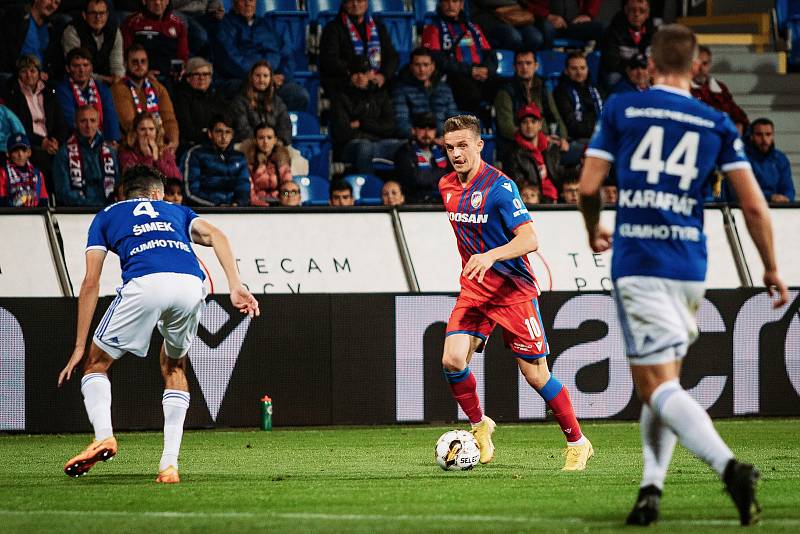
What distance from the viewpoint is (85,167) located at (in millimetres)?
13641

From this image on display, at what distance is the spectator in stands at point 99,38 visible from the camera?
15164 millimetres

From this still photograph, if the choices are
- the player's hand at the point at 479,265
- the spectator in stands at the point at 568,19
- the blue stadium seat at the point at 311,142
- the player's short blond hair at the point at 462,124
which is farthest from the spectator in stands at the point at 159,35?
the player's hand at the point at 479,265

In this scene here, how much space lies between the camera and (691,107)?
5590 millimetres

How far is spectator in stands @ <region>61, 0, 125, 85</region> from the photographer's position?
1516cm

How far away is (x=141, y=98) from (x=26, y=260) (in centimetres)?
282

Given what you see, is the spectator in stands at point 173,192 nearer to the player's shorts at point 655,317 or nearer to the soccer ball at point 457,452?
the soccer ball at point 457,452

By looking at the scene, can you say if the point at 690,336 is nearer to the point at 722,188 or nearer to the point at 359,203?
the point at 359,203

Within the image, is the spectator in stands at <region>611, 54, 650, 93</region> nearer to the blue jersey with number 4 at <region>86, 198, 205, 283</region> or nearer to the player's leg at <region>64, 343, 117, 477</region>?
the blue jersey with number 4 at <region>86, 198, 205, 283</region>

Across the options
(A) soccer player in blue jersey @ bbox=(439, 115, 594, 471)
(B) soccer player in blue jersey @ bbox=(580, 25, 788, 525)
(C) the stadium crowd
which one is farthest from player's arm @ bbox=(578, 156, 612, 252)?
(C) the stadium crowd

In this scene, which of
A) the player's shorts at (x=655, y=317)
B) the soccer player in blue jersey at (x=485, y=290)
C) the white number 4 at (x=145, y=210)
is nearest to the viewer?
the player's shorts at (x=655, y=317)

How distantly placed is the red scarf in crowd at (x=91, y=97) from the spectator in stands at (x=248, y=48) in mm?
2100

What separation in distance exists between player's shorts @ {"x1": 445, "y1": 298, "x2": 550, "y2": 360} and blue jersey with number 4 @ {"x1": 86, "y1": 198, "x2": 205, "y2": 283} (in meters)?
1.84

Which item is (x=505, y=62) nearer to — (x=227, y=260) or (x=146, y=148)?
(x=146, y=148)

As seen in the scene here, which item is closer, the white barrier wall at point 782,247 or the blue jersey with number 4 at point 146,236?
the blue jersey with number 4 at point 146,236
